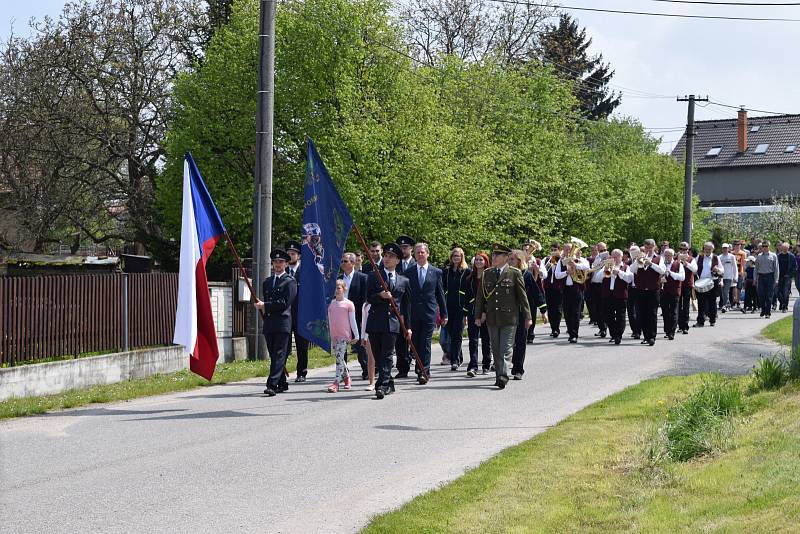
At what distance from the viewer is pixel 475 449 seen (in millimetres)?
10031

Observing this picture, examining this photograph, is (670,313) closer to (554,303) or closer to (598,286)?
(598,286)

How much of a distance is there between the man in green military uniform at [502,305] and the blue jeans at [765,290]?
14804mm

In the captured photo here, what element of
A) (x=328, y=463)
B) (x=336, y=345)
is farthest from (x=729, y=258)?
(x=328, y=463)

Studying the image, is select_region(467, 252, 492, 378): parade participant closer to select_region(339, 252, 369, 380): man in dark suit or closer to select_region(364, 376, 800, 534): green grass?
select_region(339, 252, 369, 380): man in dark suit

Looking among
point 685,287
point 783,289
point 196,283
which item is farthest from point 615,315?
→ point 783,289

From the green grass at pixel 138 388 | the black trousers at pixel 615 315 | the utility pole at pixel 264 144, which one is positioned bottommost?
the green grass at pixel 138 388

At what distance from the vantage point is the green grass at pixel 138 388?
1299cm

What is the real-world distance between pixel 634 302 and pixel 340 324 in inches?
365

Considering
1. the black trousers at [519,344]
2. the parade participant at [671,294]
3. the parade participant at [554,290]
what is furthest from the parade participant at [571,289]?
the black trousers at [519,344]

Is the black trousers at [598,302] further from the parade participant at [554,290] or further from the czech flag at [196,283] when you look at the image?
the czech flag at [196,283]

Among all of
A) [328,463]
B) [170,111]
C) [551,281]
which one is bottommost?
[328,463]

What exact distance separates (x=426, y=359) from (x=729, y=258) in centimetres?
1464

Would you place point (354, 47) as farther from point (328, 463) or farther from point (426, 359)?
point (328, 463)

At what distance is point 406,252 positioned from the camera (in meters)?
15.4
